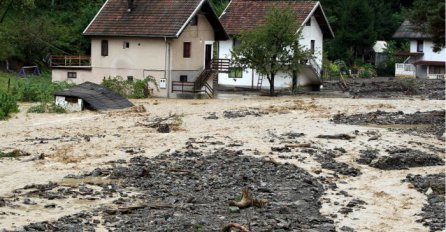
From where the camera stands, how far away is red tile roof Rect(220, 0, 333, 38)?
58.6 meters

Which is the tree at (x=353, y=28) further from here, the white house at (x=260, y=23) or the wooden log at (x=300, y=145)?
the wooden log at (x=300, y=145)

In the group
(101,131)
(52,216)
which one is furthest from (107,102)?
(52,216)

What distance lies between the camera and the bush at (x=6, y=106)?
35169mm

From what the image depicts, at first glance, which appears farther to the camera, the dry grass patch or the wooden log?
the wooden log

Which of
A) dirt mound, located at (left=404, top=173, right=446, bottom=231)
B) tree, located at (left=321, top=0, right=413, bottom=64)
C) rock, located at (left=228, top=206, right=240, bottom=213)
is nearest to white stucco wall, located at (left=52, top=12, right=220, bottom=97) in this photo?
dirt mound, located at (left=404, top=173, right=446, bottom=231)

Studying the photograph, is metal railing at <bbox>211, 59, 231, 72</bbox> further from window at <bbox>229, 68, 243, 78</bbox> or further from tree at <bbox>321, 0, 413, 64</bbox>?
tree at <bbox>321, 0, 413, 64</bbox>

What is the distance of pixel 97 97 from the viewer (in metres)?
39.6

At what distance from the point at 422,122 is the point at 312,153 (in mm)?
12460

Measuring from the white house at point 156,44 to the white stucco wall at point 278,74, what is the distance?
478cm

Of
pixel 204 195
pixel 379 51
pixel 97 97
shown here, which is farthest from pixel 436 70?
pixel 204 195

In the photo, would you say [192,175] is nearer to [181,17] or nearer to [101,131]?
[101,131]

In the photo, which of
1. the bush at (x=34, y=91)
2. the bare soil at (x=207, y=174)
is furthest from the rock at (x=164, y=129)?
the bush at (x=34, y=91)

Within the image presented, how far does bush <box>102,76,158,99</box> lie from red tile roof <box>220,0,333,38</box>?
12547 mm

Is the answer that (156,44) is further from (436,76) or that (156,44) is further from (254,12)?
(436,76)
